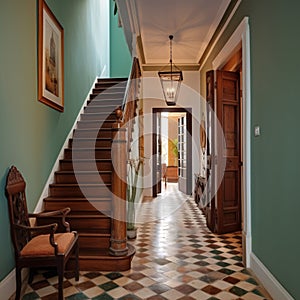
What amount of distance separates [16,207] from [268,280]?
215cm

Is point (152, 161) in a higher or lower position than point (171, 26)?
lower

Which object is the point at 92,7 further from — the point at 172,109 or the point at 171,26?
the point at 172,109

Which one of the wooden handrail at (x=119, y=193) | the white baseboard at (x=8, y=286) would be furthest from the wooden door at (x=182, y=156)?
the white baseboard at (x=8, y=286)

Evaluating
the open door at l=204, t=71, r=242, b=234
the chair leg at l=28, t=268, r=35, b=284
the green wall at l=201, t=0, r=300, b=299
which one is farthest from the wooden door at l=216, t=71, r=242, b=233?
the chair leg at l=28, t=268, r=35, b=284

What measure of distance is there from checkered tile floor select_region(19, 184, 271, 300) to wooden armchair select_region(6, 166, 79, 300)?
0.21 m

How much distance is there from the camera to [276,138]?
233 centimetres

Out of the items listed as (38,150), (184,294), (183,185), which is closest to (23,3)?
(38,150)

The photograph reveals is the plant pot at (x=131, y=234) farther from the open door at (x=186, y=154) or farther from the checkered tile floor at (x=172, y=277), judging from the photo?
the open door at (x=186, y=154)

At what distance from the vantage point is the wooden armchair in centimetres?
229

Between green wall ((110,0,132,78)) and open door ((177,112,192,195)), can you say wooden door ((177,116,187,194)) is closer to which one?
open door ((177,112,192,195))

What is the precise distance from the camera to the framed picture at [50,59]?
10.8 ft

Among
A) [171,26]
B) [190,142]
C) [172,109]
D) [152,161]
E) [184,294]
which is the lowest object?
[184,294]

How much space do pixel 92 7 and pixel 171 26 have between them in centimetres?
216

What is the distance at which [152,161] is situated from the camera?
25.0ft
